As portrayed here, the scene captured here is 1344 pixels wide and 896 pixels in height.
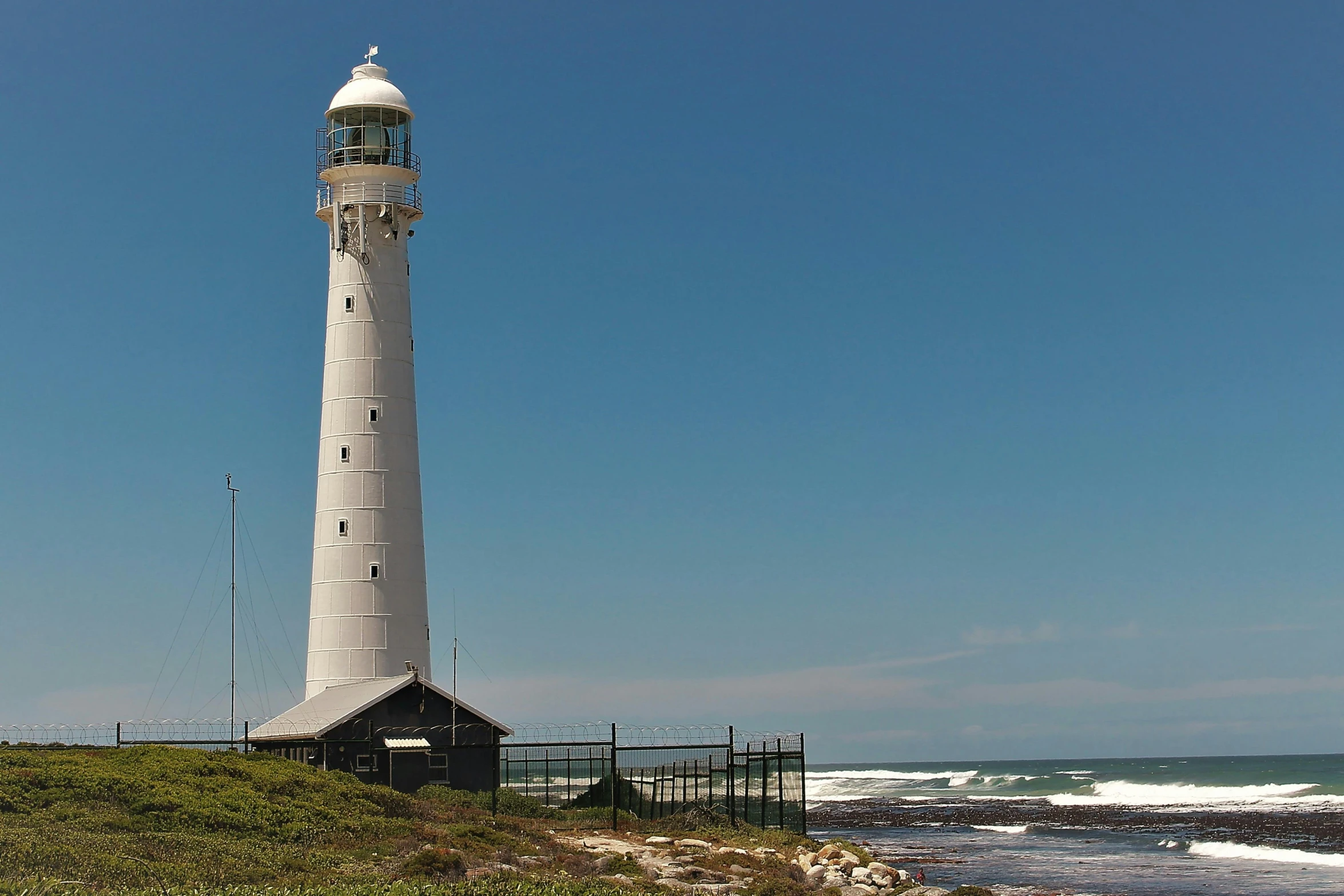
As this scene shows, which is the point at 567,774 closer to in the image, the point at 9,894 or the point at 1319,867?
the point at 9,894

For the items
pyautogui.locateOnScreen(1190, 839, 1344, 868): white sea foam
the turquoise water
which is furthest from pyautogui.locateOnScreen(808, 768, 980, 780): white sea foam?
pyautogui.locateOnScreen(1190, 839, 1344, 868): white sea foam

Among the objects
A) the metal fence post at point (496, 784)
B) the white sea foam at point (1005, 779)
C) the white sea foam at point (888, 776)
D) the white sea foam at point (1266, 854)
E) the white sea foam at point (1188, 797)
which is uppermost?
the metal fence post at point (496, 784)

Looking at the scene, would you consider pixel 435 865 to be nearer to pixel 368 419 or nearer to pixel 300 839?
pixel 300 839

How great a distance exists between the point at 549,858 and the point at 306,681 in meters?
12.8

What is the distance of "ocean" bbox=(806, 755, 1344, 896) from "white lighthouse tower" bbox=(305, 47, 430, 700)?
14276 mm

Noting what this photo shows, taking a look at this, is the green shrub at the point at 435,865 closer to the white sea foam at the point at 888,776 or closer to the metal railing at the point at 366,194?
the metal railing at the point at 366,194

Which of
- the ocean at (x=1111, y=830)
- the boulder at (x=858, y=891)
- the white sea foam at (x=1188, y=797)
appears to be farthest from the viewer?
the white sea foam at (x=1188, y=797)

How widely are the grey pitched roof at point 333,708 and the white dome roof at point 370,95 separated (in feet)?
45.0

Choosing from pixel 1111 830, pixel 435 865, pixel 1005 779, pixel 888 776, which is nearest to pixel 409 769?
pixel 435 865

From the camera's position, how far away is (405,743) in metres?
27.8

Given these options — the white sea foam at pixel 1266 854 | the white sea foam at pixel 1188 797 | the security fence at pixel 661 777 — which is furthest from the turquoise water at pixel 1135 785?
the security fence at pixel 661 777

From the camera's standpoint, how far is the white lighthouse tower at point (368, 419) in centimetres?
3061

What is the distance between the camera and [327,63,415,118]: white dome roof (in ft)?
108

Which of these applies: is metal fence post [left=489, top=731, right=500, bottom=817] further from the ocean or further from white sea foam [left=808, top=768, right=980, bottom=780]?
white sea foam [left=808, top=768, right=980, bottom=780]
